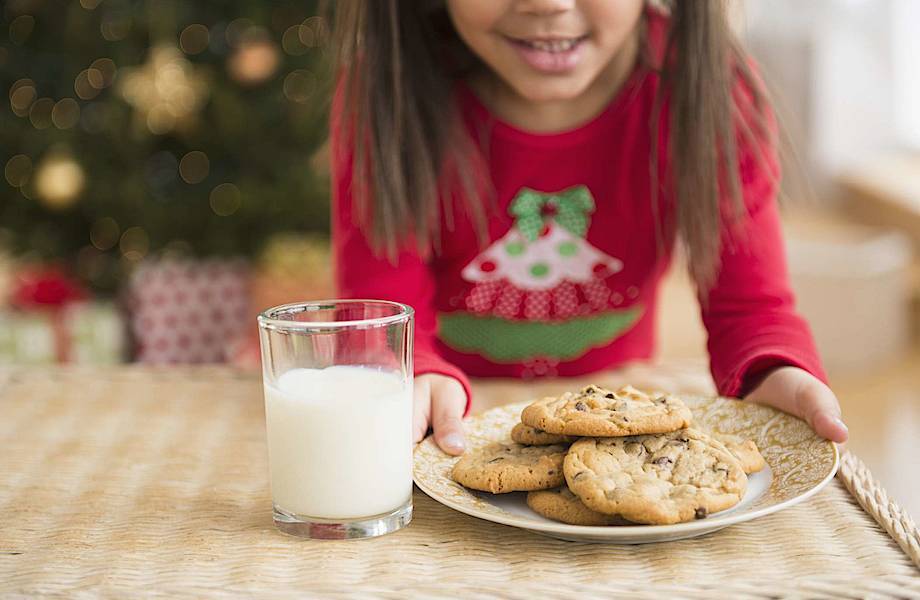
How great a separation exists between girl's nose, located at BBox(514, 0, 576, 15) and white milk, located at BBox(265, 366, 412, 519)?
458 millimetres

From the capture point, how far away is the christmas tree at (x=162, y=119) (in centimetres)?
245

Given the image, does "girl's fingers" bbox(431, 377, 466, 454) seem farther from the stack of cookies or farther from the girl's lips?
the girl's lips

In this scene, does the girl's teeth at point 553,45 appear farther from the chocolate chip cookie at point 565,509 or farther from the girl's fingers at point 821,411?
the chocolate chip cookie at point 565,509

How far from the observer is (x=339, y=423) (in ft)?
2.17

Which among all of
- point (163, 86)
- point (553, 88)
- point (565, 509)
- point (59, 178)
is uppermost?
point (163, 86)

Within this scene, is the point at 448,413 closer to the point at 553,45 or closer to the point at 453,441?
the point at 453,441

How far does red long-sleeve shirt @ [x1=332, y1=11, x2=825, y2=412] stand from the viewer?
1.14 meters

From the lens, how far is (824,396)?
802mm

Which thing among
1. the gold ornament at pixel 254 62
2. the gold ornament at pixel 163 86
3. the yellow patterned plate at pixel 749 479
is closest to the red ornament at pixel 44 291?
the gold ornament at pixel 163 86

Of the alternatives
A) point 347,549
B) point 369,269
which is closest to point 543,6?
point 369,269

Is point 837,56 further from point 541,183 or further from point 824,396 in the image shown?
point 824,396

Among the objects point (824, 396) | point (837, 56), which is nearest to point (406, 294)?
point (824, 396)

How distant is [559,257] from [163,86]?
151cm

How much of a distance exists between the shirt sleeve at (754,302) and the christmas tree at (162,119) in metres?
1.50
